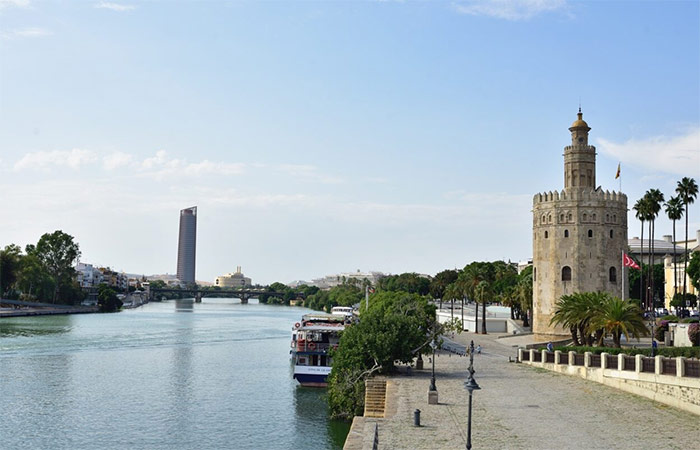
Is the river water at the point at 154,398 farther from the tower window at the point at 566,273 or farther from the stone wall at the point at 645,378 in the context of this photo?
the tower window at the point at 566,273

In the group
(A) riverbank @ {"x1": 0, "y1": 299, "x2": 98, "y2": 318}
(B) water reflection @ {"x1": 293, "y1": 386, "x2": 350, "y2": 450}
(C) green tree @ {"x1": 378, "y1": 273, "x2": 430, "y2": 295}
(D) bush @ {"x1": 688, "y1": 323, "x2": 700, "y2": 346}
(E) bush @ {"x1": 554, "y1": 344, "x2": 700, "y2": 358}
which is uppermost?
(C) green tree @ {"x1": 378, "y1": 273, "x2": 430, "y2": 295}

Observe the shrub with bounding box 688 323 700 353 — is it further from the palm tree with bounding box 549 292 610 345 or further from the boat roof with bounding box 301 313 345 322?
the boat roof with bounding box 301 313 345 322

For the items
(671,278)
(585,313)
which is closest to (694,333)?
(585,313)

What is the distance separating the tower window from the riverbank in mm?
92119

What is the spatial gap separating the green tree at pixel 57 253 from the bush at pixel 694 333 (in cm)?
12920

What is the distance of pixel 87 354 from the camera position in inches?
2625

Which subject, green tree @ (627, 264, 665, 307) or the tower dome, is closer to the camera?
the tower dome

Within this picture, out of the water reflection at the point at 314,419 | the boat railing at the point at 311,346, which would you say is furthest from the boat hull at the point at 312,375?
the boat railing at the point at 311,346

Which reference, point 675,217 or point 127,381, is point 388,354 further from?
point 675,217

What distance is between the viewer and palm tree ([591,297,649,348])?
4356 cm

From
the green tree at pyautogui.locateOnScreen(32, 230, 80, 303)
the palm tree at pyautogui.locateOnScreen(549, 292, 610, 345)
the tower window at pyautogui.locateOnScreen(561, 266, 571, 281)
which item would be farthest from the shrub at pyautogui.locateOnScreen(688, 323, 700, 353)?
the green tree at pyautogui.locateOnScreen(32, 230, 80, 303)

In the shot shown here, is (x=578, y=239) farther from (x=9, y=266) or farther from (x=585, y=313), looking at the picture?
(x=9, y=266)

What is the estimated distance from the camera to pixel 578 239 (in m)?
62.8

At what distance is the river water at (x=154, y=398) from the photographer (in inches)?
1328
